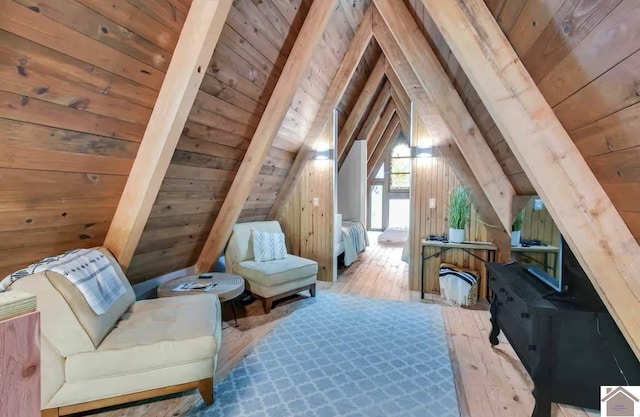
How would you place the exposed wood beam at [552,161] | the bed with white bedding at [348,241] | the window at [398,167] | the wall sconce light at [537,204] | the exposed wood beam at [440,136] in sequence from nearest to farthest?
1. the exposed wood beam at [552,161]
2. the wall sconce light at [537,204]
3. the exposed wood beam at [440,136]
4. the bed with white bedding at [348,241]
5. the window at [398,167]

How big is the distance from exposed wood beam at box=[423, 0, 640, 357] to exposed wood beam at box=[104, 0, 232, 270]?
1.31 metres

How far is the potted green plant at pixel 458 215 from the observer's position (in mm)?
3426

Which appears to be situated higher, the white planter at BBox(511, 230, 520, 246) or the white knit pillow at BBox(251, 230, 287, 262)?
the white planter at BBox(511, 230, 520, 246)

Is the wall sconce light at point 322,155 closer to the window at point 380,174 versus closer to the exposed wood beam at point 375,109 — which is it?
the exposed wood beam at point 375,109

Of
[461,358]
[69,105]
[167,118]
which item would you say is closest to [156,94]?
[167,118]

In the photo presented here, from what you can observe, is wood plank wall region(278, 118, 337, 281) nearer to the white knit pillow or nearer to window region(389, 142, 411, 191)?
the white knit pillow

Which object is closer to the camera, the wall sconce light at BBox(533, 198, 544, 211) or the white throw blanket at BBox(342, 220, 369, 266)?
the wall sconce light at BBox(533, 198, 544, 211)

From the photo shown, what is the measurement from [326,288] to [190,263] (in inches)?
71.5

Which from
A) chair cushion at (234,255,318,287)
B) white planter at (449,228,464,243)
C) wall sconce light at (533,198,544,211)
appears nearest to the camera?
wall sconce light at (533,198,544,211)

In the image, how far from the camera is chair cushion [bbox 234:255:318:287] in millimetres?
3150

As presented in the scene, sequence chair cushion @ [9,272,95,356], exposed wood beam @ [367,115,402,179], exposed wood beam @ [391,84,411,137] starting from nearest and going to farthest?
chair cushion @ [9,272,95,356] < exposed wood beam @ [391,84,411,137] < exposed wood beam @ [367,115,402,179]

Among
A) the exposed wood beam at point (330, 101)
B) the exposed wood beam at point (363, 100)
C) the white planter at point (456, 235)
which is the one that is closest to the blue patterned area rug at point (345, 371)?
the white planter at point (456, 235)

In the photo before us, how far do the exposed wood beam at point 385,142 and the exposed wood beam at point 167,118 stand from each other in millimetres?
7354

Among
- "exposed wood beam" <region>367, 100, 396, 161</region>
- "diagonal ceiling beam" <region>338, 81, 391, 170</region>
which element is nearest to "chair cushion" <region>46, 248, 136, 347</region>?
"diagonal ceiling beam" <region>338, 81, 391, 170</region>
